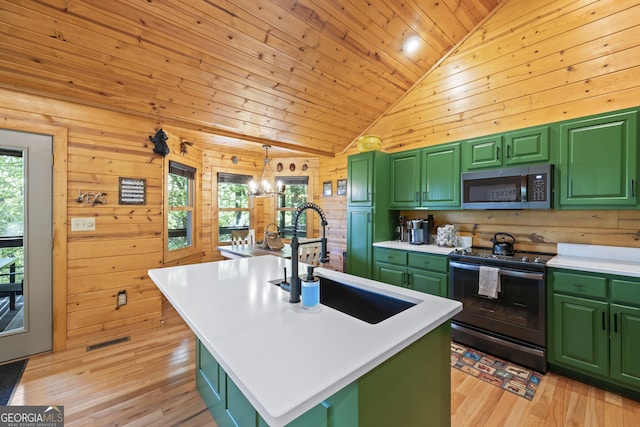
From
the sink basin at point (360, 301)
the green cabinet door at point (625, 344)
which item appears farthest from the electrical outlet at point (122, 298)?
the green cabinet door at point (625, 344)

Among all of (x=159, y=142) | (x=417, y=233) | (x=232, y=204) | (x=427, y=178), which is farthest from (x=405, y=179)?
(x=232, y=204)

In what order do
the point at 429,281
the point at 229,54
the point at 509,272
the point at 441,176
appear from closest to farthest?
the point at 509,272, the point at 229,54, the point at 429,281, the point at 441,176

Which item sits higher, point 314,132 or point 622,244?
point 314,132

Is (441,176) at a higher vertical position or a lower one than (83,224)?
higher

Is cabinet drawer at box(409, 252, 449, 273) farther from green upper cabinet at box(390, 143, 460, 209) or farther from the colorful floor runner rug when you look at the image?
the colorful floor runner rug

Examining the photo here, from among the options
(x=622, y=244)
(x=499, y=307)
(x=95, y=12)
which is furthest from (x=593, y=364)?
(x=95, y=12)

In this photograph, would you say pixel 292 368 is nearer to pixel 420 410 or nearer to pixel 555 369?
pixel 420 410

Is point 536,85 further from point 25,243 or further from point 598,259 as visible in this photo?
point 25,243

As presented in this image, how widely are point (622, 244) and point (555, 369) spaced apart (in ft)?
4.00

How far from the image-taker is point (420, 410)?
1.07 meters

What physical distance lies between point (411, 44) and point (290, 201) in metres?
3.22

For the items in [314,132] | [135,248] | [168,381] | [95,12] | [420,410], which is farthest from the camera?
[314,132]

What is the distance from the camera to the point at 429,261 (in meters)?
2.91

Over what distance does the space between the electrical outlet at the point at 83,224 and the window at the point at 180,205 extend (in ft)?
3.03
